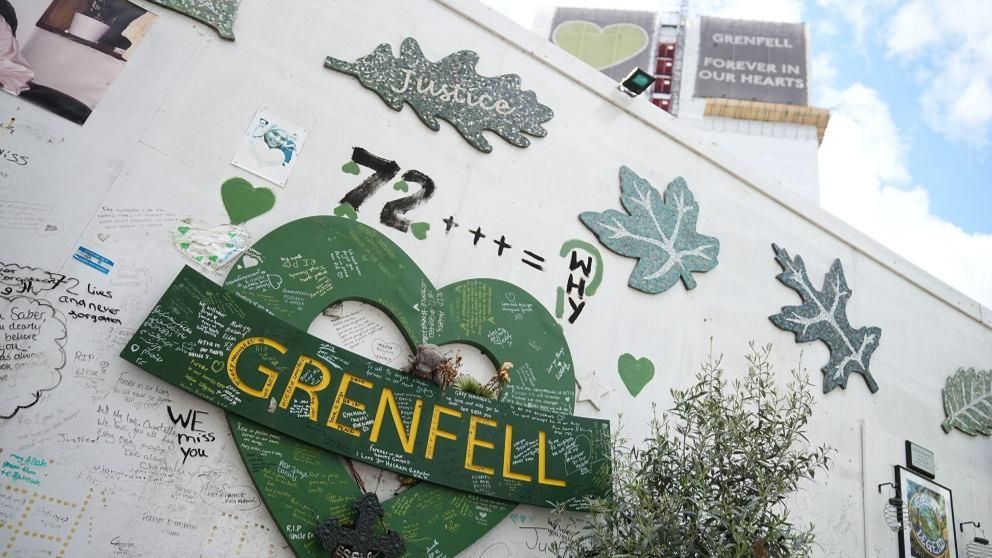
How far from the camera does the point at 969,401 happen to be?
9.05m

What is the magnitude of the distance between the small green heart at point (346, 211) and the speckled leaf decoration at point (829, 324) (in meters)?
4.63

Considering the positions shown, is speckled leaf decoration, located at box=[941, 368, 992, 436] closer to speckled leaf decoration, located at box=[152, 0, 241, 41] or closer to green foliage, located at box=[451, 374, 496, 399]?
green foliage, located at box=[451, 374, 496, 399]

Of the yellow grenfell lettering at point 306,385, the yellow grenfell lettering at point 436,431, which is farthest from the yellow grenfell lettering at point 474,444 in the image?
the yellow grenfell lettering at point 306,385

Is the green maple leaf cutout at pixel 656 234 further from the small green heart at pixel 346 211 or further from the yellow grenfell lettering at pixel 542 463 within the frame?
the small green heart at pixel 346 211

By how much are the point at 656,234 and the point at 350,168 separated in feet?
10.5

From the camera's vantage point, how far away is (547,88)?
7.18 m

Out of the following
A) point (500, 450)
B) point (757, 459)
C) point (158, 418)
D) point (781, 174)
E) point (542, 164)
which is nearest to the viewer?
point (158, 418)

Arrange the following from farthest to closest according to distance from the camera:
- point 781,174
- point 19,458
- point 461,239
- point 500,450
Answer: point 781,174, point 461,239, point 500,450, point 19,458

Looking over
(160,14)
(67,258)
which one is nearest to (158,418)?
(67,258)

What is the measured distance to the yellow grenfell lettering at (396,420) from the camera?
5.04m

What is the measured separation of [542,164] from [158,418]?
159 inches

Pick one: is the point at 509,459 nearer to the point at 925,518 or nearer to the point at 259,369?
the point at 259,369

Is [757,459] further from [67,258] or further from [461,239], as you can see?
[67,258]

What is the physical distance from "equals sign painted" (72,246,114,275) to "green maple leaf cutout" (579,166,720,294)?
4.05 metres
